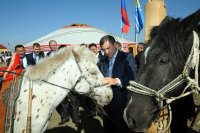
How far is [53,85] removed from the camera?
361cm

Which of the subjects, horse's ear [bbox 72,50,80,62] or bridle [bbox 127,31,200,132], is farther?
horse's ear [bbox 72,50,80,62]

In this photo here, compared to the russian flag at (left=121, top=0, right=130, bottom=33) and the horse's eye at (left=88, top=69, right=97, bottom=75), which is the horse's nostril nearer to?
the horse's eye at (left=88, top=69, right=97, bottom=75)

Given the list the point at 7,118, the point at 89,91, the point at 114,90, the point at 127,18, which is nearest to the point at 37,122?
the point at 7,118

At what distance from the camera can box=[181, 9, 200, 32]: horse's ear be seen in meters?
2.30

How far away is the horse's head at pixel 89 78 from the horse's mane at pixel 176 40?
5.03 feet

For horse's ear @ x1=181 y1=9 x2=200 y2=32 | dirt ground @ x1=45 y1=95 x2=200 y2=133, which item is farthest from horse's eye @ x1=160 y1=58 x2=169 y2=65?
dirt ground @ x1=45 y1=95 x2=200 y2=133

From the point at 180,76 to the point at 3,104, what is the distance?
2.61m

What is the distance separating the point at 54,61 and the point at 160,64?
1905 mm

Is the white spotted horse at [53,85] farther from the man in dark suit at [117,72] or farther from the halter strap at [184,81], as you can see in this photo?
the halter strap at [184,81]

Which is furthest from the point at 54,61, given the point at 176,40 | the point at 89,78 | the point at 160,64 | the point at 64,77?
the point at 176,40

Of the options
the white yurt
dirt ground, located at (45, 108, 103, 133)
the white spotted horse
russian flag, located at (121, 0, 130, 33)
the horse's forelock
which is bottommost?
dirt ground, located at (45, 108, 103, 133)

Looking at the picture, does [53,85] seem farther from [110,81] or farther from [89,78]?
[110,81]

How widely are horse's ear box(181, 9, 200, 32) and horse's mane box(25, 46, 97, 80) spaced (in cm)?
185

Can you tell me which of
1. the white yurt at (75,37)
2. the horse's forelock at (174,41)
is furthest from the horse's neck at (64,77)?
the white yurt at (75,37)
